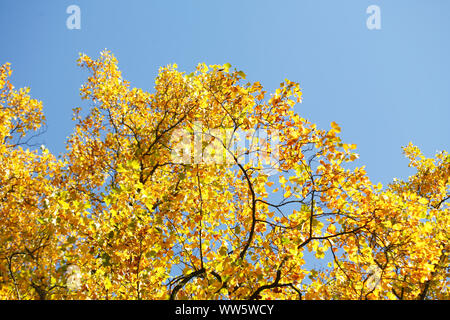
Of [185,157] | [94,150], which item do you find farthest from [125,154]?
[185,157]

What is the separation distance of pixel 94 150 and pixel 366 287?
1108 cm

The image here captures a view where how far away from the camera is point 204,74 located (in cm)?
990

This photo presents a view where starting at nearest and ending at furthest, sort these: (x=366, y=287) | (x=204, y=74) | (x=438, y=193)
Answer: (x=366, y=287)
(x=204, y=74)
(x=438, y=193)

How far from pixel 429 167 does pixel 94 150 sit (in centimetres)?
1677

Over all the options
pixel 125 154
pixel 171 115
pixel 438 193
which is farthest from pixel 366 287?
pixel 438 193

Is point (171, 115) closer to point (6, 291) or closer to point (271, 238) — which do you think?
point (271, 238)

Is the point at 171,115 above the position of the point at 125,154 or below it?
above

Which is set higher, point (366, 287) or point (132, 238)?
point (132, 238)

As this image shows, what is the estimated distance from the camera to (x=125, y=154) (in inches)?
480

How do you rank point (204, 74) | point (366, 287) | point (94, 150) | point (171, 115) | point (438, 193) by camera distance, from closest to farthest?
point (366, 287) → point (204, 74) → point (171, 115) → point (94, 150) → point (438, 193)

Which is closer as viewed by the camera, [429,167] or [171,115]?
[171,115]
